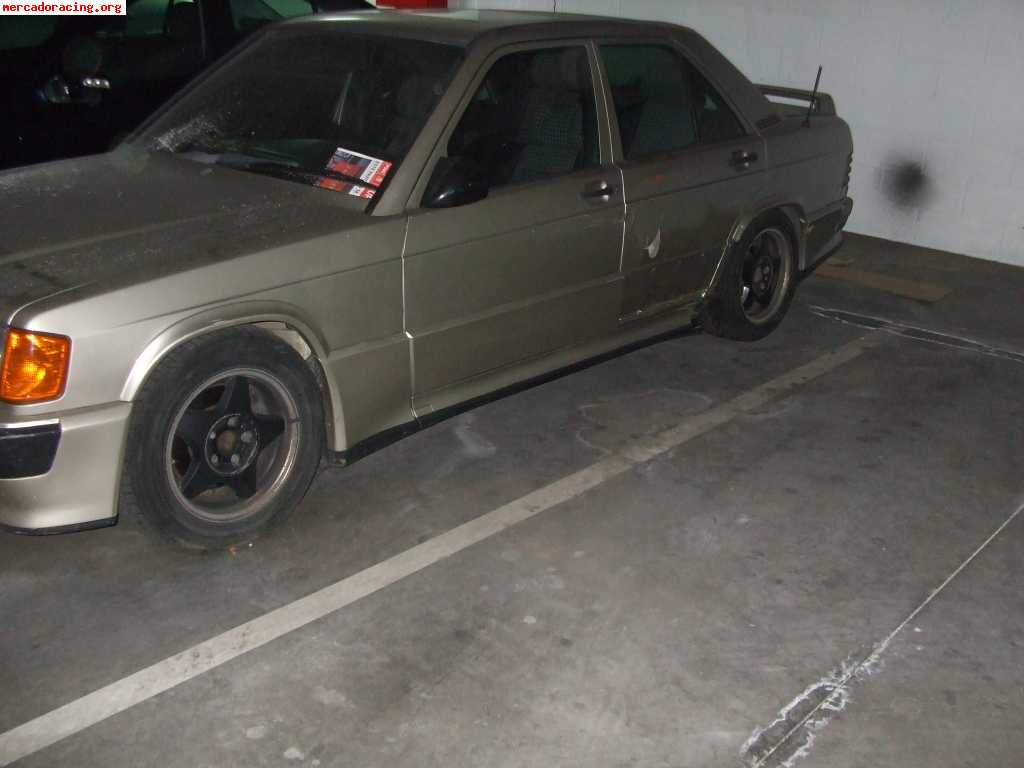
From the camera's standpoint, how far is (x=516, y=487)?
176 inches

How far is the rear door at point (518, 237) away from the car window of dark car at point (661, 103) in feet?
0.53

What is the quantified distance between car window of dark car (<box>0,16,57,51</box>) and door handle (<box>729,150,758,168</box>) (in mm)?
4531

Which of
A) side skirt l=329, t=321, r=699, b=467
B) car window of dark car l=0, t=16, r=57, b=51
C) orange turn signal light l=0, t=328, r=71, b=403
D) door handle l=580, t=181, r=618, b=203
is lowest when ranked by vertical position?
side skirt l=329, t=321, r=699, b=467

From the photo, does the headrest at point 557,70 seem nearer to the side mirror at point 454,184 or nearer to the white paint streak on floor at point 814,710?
the side mirror at point 454,184

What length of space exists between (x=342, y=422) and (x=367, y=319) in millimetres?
370

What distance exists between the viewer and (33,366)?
330 centimetres

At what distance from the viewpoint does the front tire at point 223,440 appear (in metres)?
3.56

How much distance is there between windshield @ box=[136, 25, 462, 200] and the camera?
4.20 metres

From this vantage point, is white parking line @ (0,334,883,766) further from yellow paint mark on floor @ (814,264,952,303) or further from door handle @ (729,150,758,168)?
yellow paint mark on floor @ (814,264,952,303)

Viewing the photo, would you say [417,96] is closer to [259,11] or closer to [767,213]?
[767,213]

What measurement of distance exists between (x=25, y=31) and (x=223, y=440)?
4714 millimetres

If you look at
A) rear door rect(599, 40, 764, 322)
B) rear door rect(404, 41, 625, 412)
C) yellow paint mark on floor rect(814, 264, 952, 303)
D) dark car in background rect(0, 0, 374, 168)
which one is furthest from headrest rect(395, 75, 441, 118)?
yellow paint mark on floor rect(814, 264, 952, 303)

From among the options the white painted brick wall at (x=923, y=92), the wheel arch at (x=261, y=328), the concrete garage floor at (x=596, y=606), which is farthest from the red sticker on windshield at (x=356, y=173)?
the white painted brick wall at (x=923, y=92)

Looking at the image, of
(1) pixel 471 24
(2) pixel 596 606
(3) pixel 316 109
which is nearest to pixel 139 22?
(3) pixel 316 109
